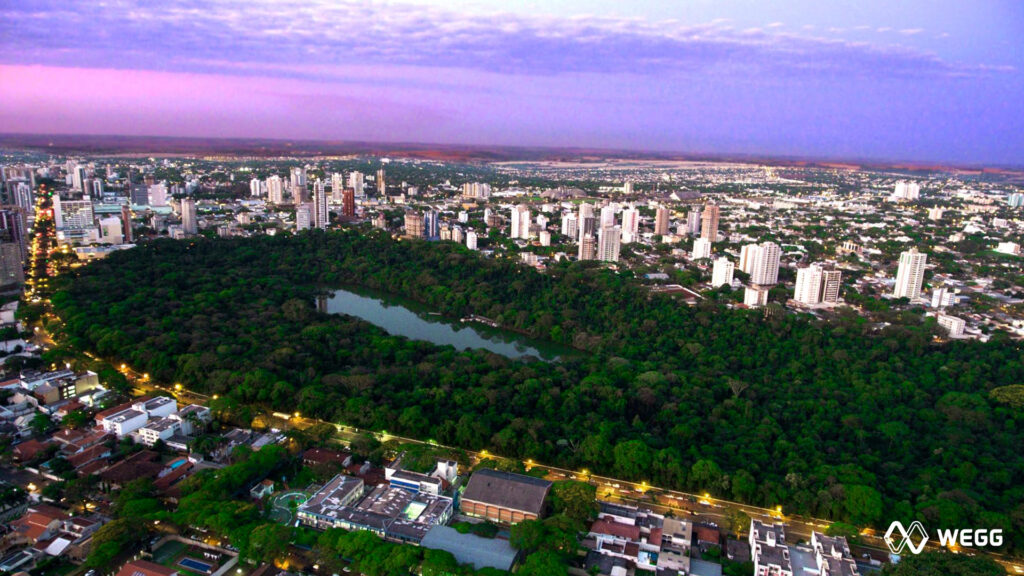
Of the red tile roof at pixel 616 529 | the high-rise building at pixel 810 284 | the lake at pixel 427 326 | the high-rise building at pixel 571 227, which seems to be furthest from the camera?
the high-rise building at pixel 571 227

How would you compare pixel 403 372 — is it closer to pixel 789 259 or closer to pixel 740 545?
pixel 740 545

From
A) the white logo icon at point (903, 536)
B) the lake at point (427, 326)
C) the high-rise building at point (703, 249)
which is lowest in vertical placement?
the lake at point (427, 326)

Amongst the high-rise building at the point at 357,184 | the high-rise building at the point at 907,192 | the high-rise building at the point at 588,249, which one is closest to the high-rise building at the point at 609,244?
the high-rise building at the point at 588,249

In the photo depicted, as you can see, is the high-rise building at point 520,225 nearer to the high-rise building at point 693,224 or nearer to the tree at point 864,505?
the high-rise building at point 693,224

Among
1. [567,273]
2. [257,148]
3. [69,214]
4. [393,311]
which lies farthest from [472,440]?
[257,148]

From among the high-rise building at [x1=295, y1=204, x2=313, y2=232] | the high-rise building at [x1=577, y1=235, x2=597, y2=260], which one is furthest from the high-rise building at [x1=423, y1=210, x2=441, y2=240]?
the high-rise building at [x1=577, y1=235, x2=597, y2=260]

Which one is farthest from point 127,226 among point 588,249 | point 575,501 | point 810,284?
point 810,284
